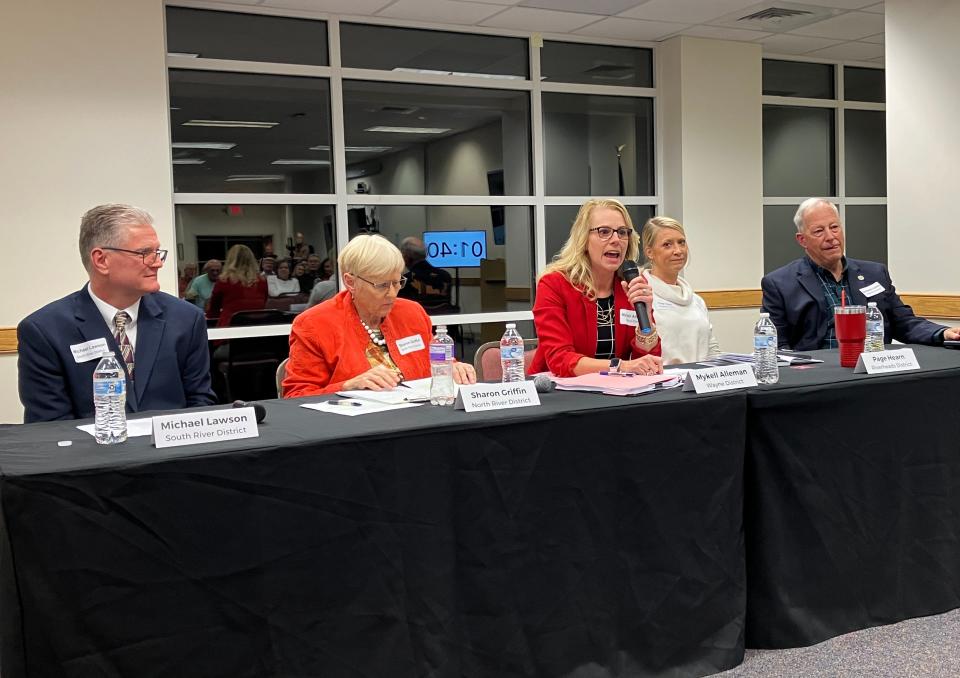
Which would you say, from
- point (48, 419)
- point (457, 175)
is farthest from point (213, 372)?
point (48, 419)

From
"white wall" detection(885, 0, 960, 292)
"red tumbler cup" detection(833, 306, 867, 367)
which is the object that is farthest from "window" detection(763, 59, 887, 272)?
"red tumbler cup" detection(833, 306, 867, 367)

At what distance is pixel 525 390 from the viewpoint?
2.35m

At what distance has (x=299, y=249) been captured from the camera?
6242 mm

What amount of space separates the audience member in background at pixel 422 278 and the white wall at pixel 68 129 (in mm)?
1827

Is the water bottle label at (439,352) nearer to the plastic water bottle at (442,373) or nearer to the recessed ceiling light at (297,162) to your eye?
the plastic water bottle at (442,373)

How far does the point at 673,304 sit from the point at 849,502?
5.42 feet

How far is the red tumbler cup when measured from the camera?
2.86 meters

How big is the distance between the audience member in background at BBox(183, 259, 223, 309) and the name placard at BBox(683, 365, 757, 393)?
4209 mm

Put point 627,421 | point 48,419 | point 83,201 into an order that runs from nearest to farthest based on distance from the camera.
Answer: point 627,421, point 48,419, point 83,201

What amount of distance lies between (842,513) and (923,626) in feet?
1.54

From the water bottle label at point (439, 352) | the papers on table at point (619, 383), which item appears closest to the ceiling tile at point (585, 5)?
the papers on table at point (619, 383)

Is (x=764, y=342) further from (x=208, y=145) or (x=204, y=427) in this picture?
(x=208, y=145)

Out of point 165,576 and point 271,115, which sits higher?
point 271,115

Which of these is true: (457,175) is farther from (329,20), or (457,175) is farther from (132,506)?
(132,506)
